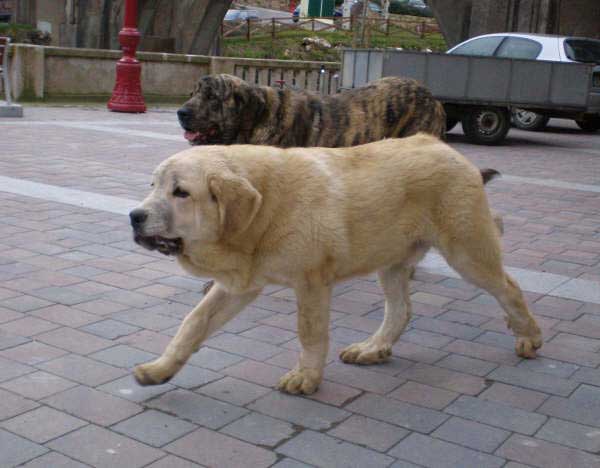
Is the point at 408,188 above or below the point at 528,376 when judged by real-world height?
above

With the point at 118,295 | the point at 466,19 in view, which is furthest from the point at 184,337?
the point at 466,19

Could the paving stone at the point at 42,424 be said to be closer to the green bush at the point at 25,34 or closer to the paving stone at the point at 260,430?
the paving stone at the point at 260,430

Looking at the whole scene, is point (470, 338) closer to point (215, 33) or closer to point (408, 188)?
point (408, 188)

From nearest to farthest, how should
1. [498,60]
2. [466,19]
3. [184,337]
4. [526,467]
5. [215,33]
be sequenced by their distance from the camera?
[526,467], [184,337], [498,60], [466,19], [215,33]

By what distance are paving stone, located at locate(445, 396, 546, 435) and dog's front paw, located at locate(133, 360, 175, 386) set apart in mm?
1297

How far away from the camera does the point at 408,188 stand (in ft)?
13.7

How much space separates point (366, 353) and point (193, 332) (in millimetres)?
984

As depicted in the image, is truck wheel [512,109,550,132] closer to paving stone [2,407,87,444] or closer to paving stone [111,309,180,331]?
paving stone [111,309,180,331]

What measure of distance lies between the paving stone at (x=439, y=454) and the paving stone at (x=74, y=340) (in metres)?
1.79

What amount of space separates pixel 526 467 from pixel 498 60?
41.8 ft

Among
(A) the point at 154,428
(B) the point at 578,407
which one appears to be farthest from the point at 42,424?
(B) the point at 578,407

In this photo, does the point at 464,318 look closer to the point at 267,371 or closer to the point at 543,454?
the point at 267,371

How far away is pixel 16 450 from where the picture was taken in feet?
10.9

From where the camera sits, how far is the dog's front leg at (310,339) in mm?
3920
